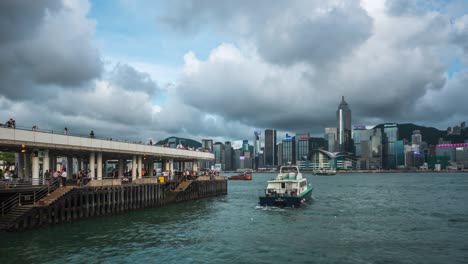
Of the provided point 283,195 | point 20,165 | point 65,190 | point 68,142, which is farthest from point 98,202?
point 283,195

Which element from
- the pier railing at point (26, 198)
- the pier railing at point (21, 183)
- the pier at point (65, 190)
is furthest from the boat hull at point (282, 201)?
the pier railing at point (21, 183)

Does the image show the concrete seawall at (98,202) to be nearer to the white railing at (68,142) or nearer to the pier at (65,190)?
the pier at (65,190)

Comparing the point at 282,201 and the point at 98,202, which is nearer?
the point at 98,202

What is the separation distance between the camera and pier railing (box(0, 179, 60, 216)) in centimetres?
3647

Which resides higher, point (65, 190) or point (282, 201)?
point (65, 190)

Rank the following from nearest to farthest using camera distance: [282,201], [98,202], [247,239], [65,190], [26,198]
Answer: [247,239] → [26,198] → [65,190] → [98,202] → [282,201]

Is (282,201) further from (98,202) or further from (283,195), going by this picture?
(98,202)

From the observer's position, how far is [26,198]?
123 ft

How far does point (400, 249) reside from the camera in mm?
29516

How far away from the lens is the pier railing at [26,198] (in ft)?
120

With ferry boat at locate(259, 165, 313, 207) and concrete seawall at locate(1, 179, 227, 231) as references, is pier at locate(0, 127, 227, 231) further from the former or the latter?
ferry boat at locate(259, 165, 313, 207)

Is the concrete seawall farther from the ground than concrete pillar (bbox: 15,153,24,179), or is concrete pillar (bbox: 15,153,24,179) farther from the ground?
concrete pillar (bbox: 15,153,24,179)

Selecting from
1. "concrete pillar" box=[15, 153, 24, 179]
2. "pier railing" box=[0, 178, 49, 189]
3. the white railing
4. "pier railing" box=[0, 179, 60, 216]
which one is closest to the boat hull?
the white railing

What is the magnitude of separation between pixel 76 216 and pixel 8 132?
11.0 meters
